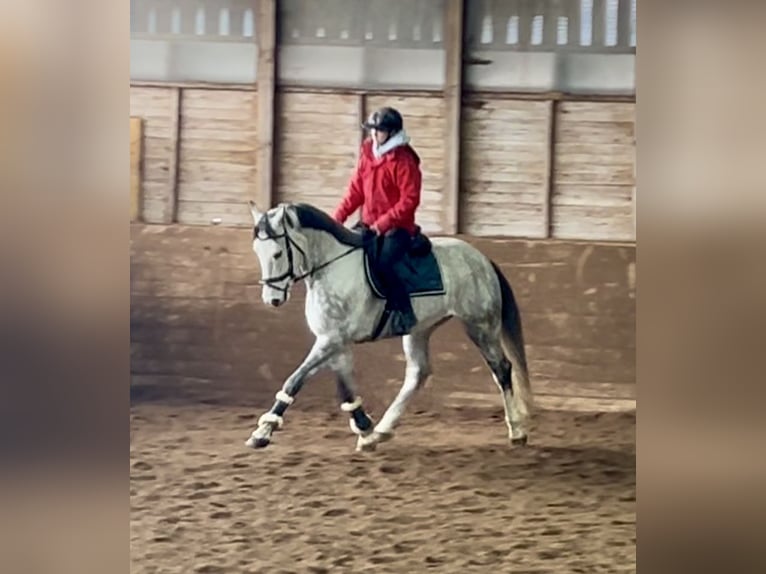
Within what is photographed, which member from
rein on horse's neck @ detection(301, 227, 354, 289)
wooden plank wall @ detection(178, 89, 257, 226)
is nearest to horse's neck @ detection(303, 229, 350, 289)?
rein on horse's neck @ detection(301, 227, 354, 289)

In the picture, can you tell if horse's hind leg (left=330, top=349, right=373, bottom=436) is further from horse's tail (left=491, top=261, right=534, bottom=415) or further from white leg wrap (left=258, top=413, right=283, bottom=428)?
horse's tail (left=491, top=261, right=534, bottom=415)

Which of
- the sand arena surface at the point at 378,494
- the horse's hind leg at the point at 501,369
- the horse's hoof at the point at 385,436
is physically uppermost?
the horse's hind leg at the point at 501,369

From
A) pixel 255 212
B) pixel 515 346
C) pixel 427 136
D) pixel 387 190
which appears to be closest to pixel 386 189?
pixel 387 190

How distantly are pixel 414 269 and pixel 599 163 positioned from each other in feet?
1.08

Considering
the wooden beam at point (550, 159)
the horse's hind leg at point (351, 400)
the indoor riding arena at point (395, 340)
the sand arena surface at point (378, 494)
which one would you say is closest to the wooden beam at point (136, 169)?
the indoor riding arena at point (395, 340)

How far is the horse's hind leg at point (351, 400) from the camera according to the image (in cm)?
159

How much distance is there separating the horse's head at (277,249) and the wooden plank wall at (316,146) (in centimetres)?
3

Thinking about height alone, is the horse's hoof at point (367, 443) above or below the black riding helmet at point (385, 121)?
below

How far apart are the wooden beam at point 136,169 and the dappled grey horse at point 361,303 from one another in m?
0.18

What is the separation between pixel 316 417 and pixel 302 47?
1.88ft

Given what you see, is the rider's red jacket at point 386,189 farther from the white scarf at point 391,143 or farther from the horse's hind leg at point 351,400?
the horse's hind leg at point 351,400

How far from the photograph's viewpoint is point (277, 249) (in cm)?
160

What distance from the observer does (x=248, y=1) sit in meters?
1.61
